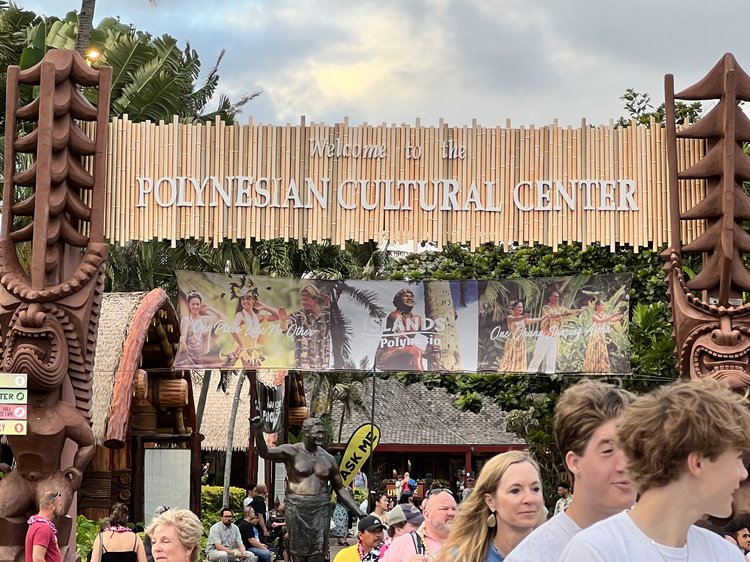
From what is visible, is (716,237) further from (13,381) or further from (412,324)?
(13,381)

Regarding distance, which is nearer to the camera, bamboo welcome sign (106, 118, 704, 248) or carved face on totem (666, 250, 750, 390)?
carved face on totem (666, 250, 750, 390)

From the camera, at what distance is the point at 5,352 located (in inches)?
421

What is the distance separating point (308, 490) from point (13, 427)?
322 centimetres

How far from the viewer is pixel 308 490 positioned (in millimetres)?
12258

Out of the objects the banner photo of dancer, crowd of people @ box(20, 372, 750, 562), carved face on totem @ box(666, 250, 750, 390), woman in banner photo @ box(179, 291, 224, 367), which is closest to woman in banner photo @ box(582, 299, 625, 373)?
the banner photo of dancer

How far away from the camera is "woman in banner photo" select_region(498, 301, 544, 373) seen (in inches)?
526

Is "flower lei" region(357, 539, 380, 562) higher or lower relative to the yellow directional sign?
lower

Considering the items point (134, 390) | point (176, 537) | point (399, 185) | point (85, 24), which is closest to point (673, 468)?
point (176, 537)

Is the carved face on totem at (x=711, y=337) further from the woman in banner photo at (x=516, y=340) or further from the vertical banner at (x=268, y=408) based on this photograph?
the vertical banner at (x=268, y=408)

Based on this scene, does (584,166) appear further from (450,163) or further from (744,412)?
(744,412)

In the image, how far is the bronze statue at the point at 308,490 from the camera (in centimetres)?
1227

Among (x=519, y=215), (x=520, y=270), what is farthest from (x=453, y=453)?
(x=519, y=215)

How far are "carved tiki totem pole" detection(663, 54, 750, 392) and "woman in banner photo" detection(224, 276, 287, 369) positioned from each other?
4328 millimetres

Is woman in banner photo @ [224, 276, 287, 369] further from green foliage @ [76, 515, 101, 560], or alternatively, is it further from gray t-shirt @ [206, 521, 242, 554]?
green foliage @ [76, 515, 101, 560]
